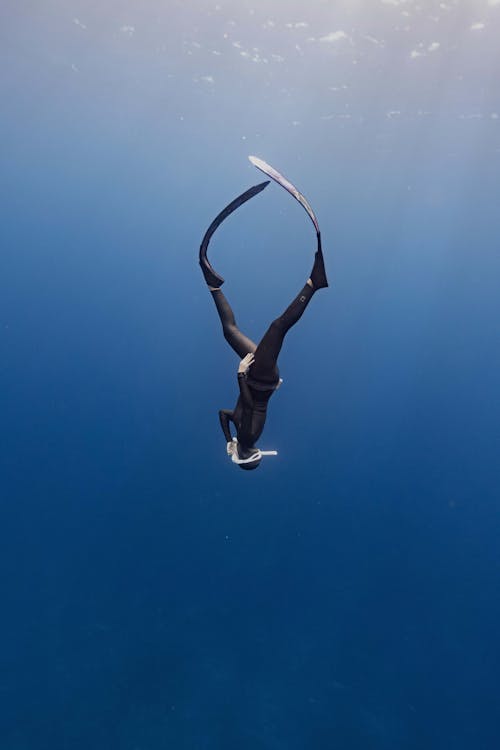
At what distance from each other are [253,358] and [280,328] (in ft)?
1.83

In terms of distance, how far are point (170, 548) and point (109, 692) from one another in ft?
20.4

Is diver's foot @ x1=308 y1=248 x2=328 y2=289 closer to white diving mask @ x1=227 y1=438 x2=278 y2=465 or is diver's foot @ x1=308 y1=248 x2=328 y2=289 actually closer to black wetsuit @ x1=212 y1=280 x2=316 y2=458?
black wetsuit @ x1=212 y1=280 x2=316 y2=458

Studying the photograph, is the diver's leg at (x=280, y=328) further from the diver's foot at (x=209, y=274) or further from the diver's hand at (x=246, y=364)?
the diver's foot at (x=209, y=274)

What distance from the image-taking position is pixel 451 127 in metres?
21.9

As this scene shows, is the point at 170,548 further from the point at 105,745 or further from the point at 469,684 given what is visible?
the point at 469,684

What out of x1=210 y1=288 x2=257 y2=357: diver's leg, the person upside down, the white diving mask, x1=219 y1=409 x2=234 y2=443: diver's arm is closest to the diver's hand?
the person upside down

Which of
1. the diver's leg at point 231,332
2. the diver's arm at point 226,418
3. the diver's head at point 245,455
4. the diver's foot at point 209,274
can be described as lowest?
the diver's head at point 245,455

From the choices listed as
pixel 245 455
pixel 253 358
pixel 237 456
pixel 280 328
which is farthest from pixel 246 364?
pixel 245 455

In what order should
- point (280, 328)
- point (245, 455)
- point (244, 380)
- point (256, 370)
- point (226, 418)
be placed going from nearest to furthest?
point (280, 328) → point (256, 370) → point (244, 380) → point (245, 455) → point (226, 418)

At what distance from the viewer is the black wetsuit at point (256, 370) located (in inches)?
195

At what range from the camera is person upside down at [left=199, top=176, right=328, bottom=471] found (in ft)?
15.9

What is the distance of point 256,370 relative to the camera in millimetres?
5336

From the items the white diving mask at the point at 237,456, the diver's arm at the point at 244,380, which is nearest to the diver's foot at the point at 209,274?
the diver's arm at the point at 244,380

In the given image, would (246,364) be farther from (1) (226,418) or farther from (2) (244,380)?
(1) (226,418)
